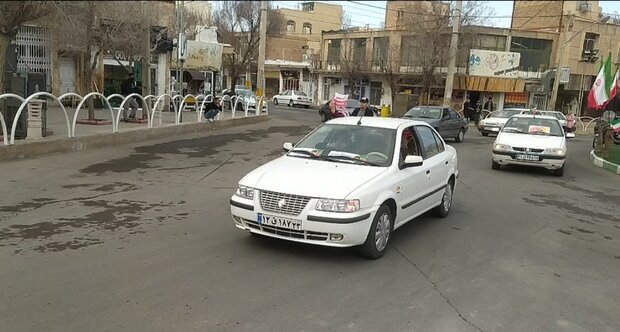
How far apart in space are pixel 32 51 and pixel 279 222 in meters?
21.6

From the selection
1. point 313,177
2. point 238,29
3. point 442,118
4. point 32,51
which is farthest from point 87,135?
point 238,29

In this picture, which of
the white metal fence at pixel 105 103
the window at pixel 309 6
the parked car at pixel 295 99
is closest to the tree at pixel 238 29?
the parked car at pixel 295 99

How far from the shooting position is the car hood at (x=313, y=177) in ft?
17.8

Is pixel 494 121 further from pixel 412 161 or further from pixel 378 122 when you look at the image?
pixel 412 161

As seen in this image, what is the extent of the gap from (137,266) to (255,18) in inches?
1743

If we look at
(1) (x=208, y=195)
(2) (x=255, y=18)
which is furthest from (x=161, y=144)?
(2) (x=255, y=18)

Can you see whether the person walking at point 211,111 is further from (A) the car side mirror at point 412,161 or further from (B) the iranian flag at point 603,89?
(A) the car side mirror at point 412,161

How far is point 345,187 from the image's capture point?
547cm

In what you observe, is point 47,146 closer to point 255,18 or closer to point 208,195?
point 208,195

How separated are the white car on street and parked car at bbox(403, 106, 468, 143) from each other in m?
5.74

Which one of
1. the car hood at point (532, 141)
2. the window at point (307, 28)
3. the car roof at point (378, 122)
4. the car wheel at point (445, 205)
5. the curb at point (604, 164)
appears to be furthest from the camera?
the window at point (307, 28)

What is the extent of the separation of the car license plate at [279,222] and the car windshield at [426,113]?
49.7ft

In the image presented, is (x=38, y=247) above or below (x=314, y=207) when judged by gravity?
below

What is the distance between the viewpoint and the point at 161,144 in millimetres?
15141
